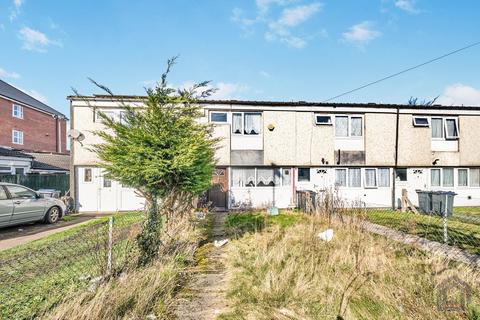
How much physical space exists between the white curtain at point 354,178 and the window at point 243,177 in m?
5.83

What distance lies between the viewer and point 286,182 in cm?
1416

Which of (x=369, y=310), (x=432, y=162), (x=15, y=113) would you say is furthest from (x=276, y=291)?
(x=15, y=113)

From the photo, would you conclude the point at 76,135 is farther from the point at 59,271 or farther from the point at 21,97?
the point at 21,97

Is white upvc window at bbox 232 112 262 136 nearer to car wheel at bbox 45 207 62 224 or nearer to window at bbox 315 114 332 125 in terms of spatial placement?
window at bbox 315 114 332 125

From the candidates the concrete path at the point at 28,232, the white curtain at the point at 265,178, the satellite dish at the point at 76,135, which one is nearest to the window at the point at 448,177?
the white curtain at the point at 265,178

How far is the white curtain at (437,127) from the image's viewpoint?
14.9m

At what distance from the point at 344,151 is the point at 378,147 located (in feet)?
6.83

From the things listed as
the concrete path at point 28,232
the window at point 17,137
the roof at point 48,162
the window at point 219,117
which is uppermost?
the window at point 17,137

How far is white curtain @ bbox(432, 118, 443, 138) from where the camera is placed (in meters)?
14.9

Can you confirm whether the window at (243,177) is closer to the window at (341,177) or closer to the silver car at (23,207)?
the window at (341,177)

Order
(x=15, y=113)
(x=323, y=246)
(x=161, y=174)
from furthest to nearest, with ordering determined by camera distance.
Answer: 1. (x=15, y=113)
2. (x=323, y=246)
3. (x=161, y=174)

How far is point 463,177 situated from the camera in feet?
49.1

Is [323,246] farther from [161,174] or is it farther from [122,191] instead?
[122,191]

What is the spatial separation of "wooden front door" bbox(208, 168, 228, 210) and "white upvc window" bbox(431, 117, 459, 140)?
1288cm
